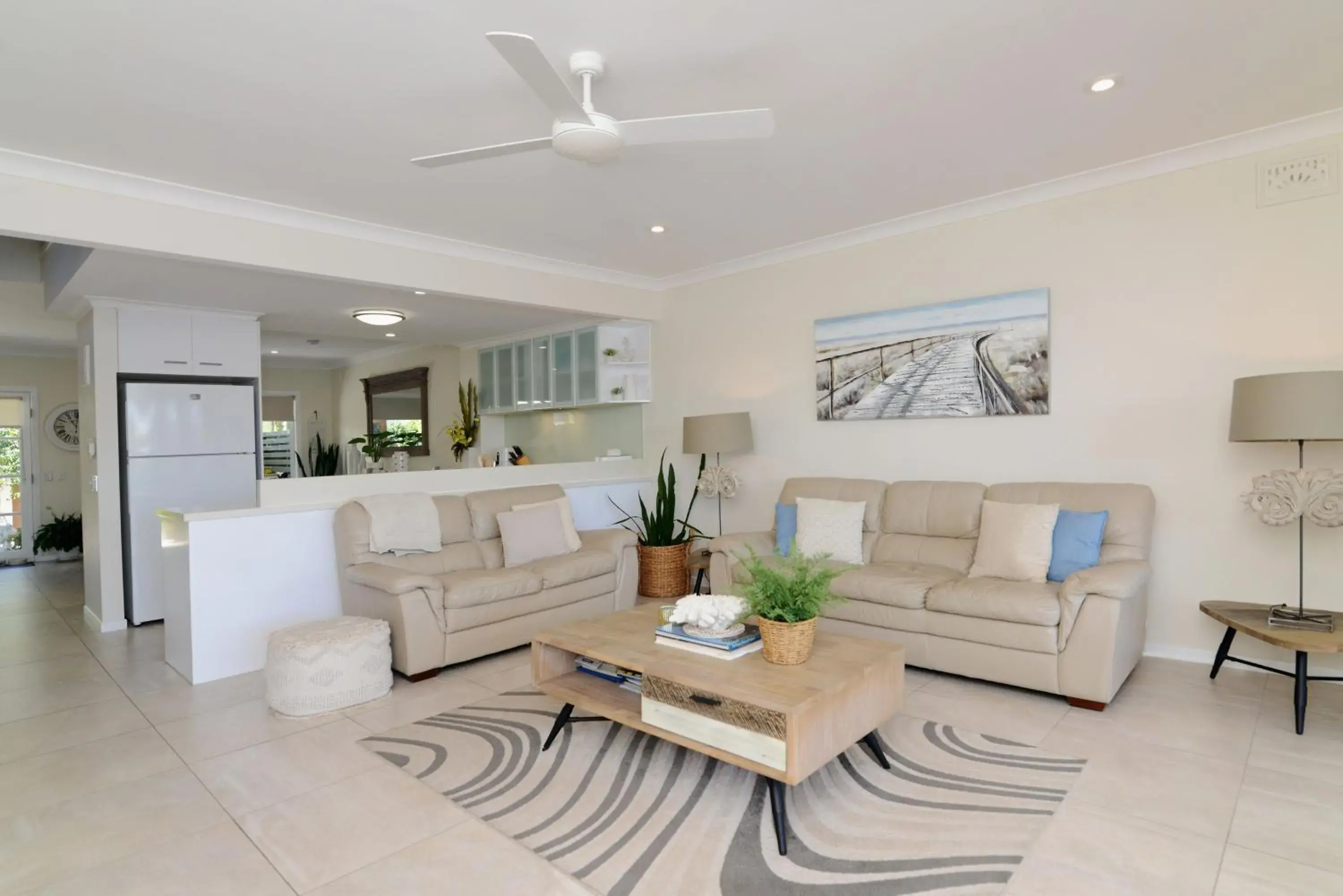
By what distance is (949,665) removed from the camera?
3.38 m

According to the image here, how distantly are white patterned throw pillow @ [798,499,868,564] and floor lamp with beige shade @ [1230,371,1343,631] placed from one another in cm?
178

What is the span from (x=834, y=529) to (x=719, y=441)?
115cm

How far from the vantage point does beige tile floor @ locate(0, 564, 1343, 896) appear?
1.95 m

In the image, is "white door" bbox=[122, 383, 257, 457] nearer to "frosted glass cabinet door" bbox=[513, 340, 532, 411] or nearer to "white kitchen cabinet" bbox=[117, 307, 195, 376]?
"white kitchen cabinet" bbox=[117, 307, 195, 376]

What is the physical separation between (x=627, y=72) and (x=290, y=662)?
2.81m

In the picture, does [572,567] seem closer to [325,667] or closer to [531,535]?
[531,535]

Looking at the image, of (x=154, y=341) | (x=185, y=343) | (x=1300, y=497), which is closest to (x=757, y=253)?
(x=1300, y=497)

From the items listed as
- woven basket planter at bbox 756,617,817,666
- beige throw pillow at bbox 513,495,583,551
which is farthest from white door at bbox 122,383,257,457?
woven basket planter at bbox 756,617,817,666

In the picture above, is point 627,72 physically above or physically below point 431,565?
above

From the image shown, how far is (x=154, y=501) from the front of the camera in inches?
198

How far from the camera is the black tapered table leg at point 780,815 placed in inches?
80.6

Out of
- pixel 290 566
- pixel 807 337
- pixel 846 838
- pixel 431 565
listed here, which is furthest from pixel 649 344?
pixel 846 838

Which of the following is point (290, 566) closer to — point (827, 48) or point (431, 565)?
point (431, 565)

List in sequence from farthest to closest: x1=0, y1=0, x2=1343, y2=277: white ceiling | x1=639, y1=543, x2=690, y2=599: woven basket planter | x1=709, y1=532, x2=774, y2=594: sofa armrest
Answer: x1=639, y1=543, x2=690, y2=599: woven basket planter, x1=709, y1=532, x2=774, y2=594: sofa armrest, x1=0, y1=0, x2=1343, y2=277: white ceiling
